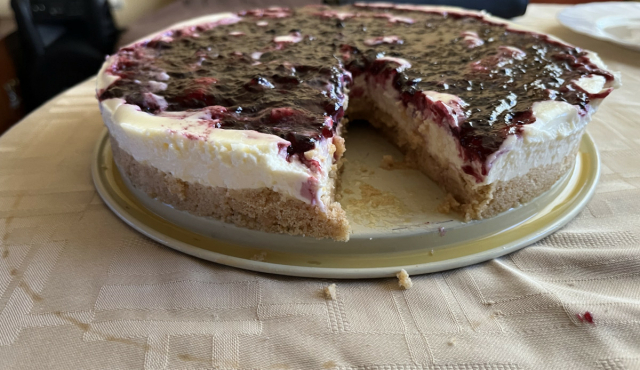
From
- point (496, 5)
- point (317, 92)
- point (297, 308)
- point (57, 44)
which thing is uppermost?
point (317, 92)

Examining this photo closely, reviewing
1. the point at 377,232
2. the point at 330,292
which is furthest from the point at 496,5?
the point at 330,292

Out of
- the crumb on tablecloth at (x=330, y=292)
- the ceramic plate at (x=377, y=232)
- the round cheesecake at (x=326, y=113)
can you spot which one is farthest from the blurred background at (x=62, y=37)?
the crumb on tablecloth at (x=330, y=292)

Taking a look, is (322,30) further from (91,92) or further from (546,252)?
(546,252)

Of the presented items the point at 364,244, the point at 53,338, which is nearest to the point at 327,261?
the point at 364,244

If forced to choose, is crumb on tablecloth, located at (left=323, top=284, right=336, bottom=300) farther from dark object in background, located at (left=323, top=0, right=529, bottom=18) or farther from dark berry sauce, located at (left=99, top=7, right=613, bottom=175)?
dark object in background, located at (left=323, top=0, right=529, bottom=18)

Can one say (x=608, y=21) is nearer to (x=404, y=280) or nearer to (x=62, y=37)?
(x=404, y=280)
